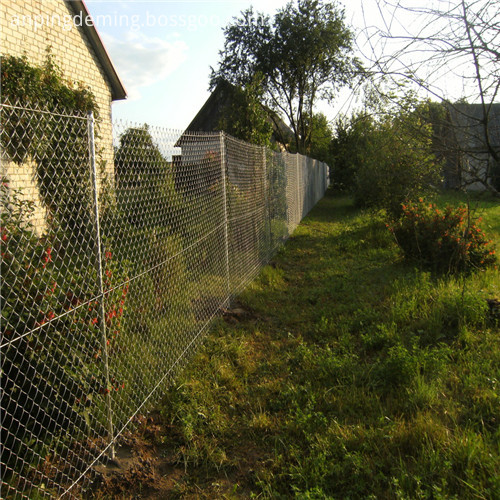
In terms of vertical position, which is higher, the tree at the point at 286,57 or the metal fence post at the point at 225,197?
the tree at the point at 286,57

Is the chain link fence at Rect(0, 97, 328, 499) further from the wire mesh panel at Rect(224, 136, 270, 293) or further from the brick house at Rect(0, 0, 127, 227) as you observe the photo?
the brick house at Rect(0, 0, 127, 227)

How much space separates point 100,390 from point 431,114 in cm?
262

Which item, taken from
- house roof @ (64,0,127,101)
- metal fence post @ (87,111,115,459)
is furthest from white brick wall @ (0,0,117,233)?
metal fence post @ (87,111,115,459)

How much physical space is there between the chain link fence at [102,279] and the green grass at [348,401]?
0.47 meters

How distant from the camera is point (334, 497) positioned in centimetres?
233

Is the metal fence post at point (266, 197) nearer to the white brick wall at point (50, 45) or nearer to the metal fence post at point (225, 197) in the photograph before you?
the metal fence post at point (225, 197)

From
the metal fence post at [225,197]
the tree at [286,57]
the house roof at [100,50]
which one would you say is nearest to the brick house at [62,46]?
the house roof at [100,50]

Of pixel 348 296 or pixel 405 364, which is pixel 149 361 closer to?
pixel 405 364

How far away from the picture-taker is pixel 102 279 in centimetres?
273

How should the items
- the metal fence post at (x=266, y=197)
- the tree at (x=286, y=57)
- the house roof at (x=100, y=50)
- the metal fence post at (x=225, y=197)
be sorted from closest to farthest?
the metal fence post at (x=225, y=197)
the metal fence post at (x=266, y=197)
the house roof at (x=100, y=50)
the tree at (x=286, y=57)

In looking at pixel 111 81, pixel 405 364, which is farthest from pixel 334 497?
pixel 111 81

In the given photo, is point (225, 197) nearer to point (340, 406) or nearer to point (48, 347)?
point (340, 406)

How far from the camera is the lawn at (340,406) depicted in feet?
7.99

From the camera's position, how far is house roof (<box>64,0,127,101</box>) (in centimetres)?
811
